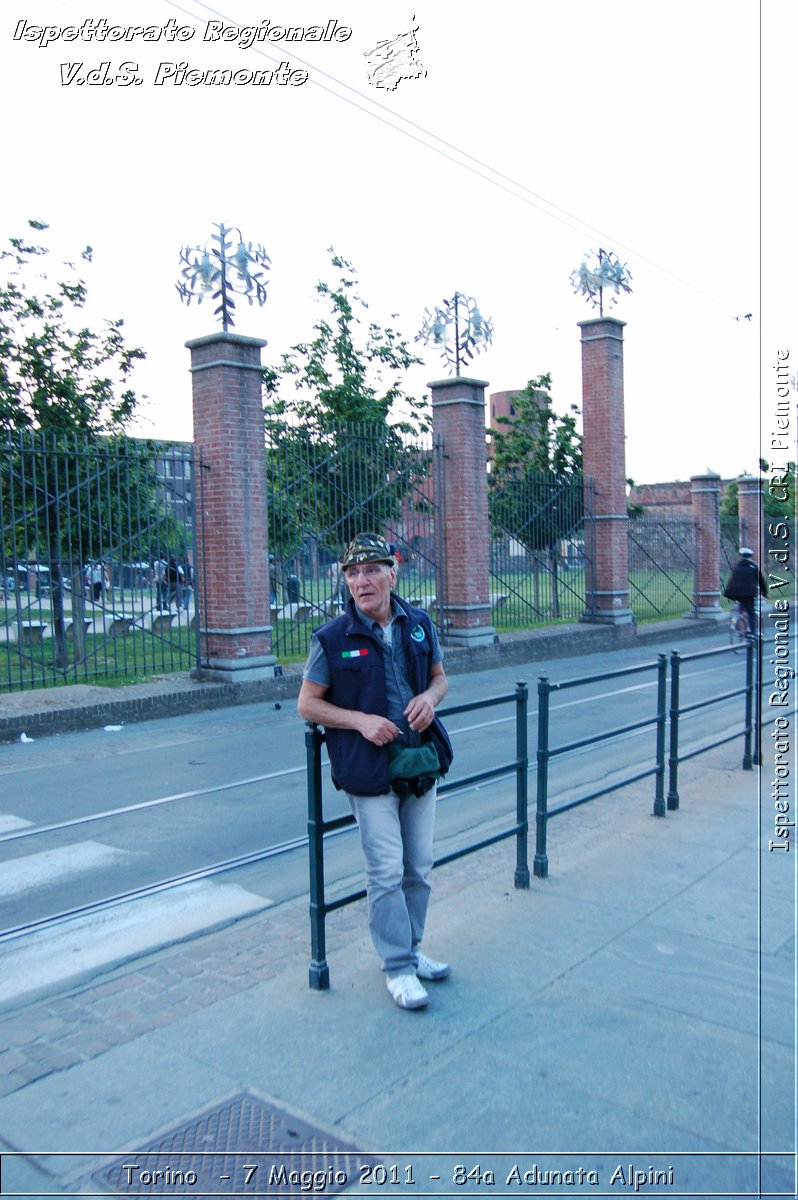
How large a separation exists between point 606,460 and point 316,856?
1664 cm

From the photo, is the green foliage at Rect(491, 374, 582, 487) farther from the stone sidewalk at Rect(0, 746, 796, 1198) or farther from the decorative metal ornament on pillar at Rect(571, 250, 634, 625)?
the stone sidewalk at Rect(0, 746, 796, 1198)

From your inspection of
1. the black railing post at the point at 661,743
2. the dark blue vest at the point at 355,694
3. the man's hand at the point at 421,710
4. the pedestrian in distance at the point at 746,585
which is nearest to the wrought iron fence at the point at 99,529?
the black railing post at the point at 661,743

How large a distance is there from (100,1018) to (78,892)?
5.33 feet

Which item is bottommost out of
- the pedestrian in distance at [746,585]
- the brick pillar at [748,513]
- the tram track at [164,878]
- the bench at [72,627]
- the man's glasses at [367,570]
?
the tram track at [164,878]

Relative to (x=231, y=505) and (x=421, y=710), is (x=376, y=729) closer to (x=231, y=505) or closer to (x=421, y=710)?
(x=421, y=710)

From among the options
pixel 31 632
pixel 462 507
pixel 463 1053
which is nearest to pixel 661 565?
pixel 462 507

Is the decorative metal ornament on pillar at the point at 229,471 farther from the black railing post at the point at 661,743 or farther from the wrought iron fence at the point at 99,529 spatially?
the black railing post at the point at 661,743

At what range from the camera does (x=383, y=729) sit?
3.83 m

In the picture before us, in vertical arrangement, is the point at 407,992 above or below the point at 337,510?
below

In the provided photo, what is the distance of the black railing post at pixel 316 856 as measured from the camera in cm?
412

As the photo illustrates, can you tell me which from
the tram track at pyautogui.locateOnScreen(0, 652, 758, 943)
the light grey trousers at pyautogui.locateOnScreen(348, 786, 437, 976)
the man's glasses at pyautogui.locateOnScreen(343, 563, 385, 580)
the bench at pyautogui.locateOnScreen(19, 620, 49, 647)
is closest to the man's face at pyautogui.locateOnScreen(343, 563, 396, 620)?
the man's glasses at pyautogui.locateOnScreen(343, 563, 385, 580)

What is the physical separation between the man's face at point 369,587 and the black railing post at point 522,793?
Result: 1.38 m

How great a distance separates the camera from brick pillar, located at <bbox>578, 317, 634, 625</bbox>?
64.1ft

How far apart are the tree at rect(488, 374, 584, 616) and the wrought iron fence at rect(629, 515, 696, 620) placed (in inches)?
91.0
